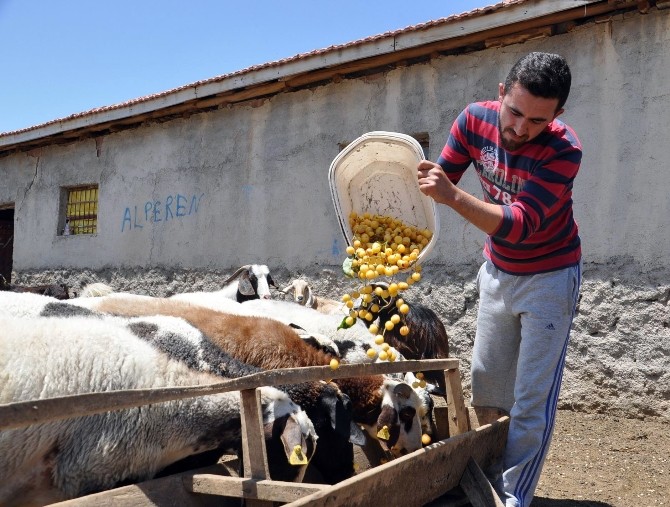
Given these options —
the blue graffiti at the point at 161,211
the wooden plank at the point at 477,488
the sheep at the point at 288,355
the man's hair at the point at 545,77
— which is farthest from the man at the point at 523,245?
the blue graffiti at the point at 161,211

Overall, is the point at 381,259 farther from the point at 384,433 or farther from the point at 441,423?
the point at 441,423

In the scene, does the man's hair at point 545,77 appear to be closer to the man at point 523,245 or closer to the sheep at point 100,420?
the man at point 523,245

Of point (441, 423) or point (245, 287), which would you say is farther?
point (245, 287)

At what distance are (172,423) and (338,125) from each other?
233 inches

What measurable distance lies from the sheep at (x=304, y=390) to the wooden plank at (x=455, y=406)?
625 millimetres

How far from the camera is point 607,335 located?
21.2 feet

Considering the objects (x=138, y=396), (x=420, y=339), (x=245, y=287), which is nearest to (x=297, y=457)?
(x=138, y=396)

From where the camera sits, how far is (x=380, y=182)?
4258mm

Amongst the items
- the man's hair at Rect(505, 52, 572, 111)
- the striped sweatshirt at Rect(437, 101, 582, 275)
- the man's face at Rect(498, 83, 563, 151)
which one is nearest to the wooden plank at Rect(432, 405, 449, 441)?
the striped sweatshirt at Rect(437, 101, 582, 275)

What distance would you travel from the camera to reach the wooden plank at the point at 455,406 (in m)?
3.97

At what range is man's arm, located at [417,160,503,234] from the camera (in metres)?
2.84

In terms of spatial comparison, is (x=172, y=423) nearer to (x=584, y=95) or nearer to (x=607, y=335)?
(x=607, y=335)

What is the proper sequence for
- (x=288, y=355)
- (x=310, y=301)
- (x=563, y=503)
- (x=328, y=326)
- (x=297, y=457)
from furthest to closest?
(x=310, y=301) → (x=328, y=326) → (x=563, y=503) → (x=288, y=355) → (x=297, y=457)

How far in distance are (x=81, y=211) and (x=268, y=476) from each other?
10147 mm
